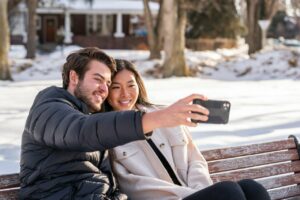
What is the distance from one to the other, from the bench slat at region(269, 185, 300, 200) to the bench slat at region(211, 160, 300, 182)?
120 millimetres

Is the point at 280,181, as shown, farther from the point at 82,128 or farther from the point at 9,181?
the point at 82,128

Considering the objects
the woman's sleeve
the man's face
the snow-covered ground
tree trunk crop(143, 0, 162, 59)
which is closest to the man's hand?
the man's face

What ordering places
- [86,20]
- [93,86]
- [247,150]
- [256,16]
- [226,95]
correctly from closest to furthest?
[93,86], [247,150], [226,95], [256,16], [86,20]

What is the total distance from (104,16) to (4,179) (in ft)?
157

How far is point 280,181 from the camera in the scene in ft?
15.2

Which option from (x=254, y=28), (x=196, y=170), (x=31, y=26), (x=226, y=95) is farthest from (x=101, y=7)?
(x=196, y=170)

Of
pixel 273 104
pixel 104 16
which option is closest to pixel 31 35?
pixel 104 16

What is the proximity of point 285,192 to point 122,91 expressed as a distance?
65.8 inches

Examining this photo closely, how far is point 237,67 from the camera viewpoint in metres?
27.1

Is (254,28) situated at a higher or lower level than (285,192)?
lower

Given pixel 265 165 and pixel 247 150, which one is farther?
pixel 265 165

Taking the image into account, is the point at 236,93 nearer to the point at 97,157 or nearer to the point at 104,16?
the point at 97,157

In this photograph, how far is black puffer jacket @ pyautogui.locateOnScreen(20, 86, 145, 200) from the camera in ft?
9.07

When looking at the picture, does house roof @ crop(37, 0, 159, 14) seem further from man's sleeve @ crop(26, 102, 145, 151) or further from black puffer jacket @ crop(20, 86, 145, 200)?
man's sleeve @ crop(26, 102, 145, 151)
